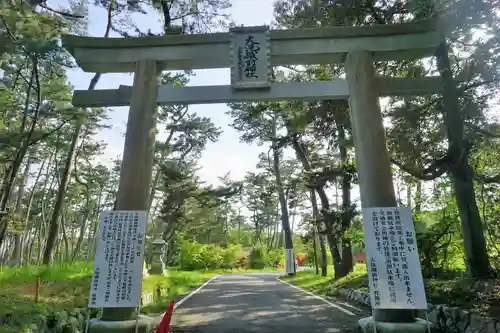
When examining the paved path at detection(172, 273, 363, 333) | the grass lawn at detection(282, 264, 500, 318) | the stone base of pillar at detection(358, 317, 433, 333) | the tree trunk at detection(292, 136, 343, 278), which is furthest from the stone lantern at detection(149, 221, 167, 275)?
the stone base of pillar at detection(358, 317, 433, 333)

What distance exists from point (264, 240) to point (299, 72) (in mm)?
43040

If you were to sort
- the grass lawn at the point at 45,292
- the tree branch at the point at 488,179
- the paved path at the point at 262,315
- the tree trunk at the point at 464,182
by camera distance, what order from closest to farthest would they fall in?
1. the grass lawn at the point at 45,292
2. the paved path at the point at 262,315
3. the tree trunk at the point at 464,182
4. the tree branch at the point at 488,179

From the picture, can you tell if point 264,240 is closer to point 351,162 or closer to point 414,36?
point 351,162

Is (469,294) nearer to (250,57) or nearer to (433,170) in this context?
(433,170)

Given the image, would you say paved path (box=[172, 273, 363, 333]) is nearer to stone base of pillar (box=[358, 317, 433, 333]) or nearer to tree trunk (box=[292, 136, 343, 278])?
stone base of pillar (box=[358, 317, 433, 333])

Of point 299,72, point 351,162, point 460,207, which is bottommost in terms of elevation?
point 460,207

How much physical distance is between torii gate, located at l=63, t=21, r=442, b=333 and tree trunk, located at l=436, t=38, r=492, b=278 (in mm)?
1556

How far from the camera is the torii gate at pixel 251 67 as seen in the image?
6.29m

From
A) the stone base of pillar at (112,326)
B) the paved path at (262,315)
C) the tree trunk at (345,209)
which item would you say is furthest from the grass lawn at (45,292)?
the tree trunk at (345,209)

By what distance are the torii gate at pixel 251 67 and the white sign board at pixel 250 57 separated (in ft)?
0.06

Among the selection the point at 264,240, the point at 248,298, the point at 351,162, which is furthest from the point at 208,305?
the point at 264,240

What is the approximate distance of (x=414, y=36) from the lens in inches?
264

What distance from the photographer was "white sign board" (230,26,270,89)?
666 centimetres

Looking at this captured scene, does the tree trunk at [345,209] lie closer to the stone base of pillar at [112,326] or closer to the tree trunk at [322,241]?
the tree trunk at [322,241]
